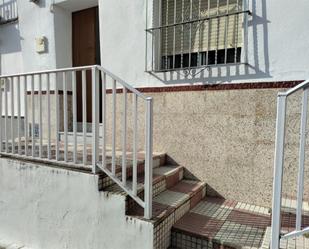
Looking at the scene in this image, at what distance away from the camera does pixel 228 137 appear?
10.2ft

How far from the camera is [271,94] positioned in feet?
9.37

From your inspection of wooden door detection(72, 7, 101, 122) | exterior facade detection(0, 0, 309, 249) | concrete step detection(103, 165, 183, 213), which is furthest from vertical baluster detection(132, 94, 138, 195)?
wooden door detection(72, 7, 101, 122)

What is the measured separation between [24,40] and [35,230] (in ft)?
11.7

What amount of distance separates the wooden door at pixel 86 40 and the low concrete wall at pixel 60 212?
1800mm

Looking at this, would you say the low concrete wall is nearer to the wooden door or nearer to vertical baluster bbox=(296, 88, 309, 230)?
vertical baluster bbox=(296, 88, 309, 230)

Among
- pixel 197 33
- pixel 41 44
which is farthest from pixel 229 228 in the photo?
pixel 41 44

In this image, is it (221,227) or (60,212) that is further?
(60,212)

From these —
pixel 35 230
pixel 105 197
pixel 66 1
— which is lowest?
pixel 35 230

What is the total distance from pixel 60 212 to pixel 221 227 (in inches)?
62.9

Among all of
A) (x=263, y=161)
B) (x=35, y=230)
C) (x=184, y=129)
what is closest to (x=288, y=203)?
(x=263, y=161)

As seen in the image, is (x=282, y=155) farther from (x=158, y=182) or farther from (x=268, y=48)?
(x=268, y=48)

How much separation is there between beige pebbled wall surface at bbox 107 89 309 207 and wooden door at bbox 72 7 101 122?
169 centimetres

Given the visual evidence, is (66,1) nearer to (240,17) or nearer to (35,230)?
(240,17)

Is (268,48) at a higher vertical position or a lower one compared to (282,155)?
higher
